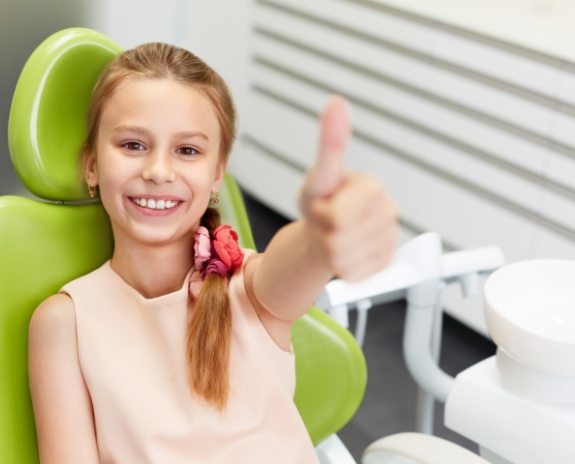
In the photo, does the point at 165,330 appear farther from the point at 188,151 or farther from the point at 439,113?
the point at 439,113

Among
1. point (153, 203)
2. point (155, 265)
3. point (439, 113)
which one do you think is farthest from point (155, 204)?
point (439, 113)

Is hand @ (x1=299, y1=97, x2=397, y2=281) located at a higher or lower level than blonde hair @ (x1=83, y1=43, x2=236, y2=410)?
higher

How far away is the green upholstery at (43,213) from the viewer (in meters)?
1.17

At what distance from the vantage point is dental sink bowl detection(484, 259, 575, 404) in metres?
1.11

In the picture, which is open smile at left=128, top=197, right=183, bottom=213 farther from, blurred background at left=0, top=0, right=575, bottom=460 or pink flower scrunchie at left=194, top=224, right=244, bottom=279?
blurred background at left=0, top=0, right=575, bottom=460

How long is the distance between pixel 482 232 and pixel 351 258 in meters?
1.65

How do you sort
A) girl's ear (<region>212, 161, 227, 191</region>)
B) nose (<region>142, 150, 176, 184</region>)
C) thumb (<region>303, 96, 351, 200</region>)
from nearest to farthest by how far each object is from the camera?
thumb (<region>303, 96, 351, 200</region>) < nose (<region>142, 150, 176, 184</region>) < girl's ear (<region>212, 161, 227, 191</region>)

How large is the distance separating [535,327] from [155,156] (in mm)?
481

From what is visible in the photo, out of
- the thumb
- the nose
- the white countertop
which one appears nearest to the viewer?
the thumb

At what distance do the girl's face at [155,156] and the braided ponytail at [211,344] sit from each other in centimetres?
9

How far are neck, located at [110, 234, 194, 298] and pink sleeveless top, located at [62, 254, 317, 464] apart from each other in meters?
0.02

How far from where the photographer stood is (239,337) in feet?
3.78

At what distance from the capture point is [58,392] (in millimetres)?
1138

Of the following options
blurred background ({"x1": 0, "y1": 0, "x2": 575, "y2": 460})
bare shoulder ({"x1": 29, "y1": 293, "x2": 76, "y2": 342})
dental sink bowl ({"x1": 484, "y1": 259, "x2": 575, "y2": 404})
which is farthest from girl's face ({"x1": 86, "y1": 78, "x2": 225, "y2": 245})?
blurred background ({"x1": 0, "y1": 0, "x2": 575, "y2": 460})
